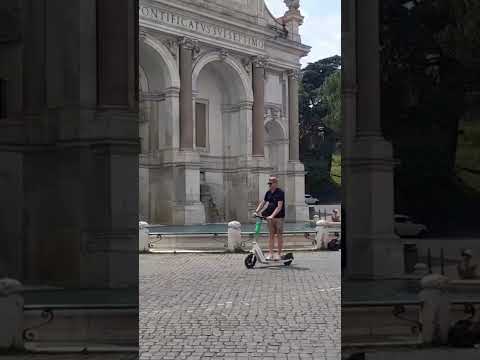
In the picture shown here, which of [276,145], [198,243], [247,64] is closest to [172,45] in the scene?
[247,64]

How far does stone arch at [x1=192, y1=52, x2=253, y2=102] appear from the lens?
3259cm

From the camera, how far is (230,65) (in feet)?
114

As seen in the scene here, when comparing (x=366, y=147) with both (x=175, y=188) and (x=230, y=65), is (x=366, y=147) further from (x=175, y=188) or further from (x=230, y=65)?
(x=230, y=65)

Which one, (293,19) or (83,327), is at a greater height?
(293,19)

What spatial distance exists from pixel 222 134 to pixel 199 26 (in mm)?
6442

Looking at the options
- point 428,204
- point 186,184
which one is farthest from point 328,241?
point 428,204

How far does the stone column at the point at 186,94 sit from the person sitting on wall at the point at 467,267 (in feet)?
87.1

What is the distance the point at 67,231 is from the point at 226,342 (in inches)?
103

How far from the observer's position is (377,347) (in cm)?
441

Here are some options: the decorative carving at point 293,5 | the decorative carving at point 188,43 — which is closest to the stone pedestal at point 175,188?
the decorative carving at point 188,43

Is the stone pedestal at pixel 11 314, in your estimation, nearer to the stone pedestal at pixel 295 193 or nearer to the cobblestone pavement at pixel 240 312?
the cobblestone pavement at pixel 240 312

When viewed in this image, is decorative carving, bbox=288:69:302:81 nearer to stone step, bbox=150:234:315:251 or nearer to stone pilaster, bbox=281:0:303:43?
stone pilaster, bbox=281:0:303:43

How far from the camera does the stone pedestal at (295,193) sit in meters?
36.6

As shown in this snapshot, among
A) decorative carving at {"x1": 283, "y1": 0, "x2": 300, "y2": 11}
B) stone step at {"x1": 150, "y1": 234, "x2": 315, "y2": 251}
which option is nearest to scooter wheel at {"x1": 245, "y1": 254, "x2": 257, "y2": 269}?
stone step at {"x1": 150, "y1": 234, "x2": 315, "y2": 251}
